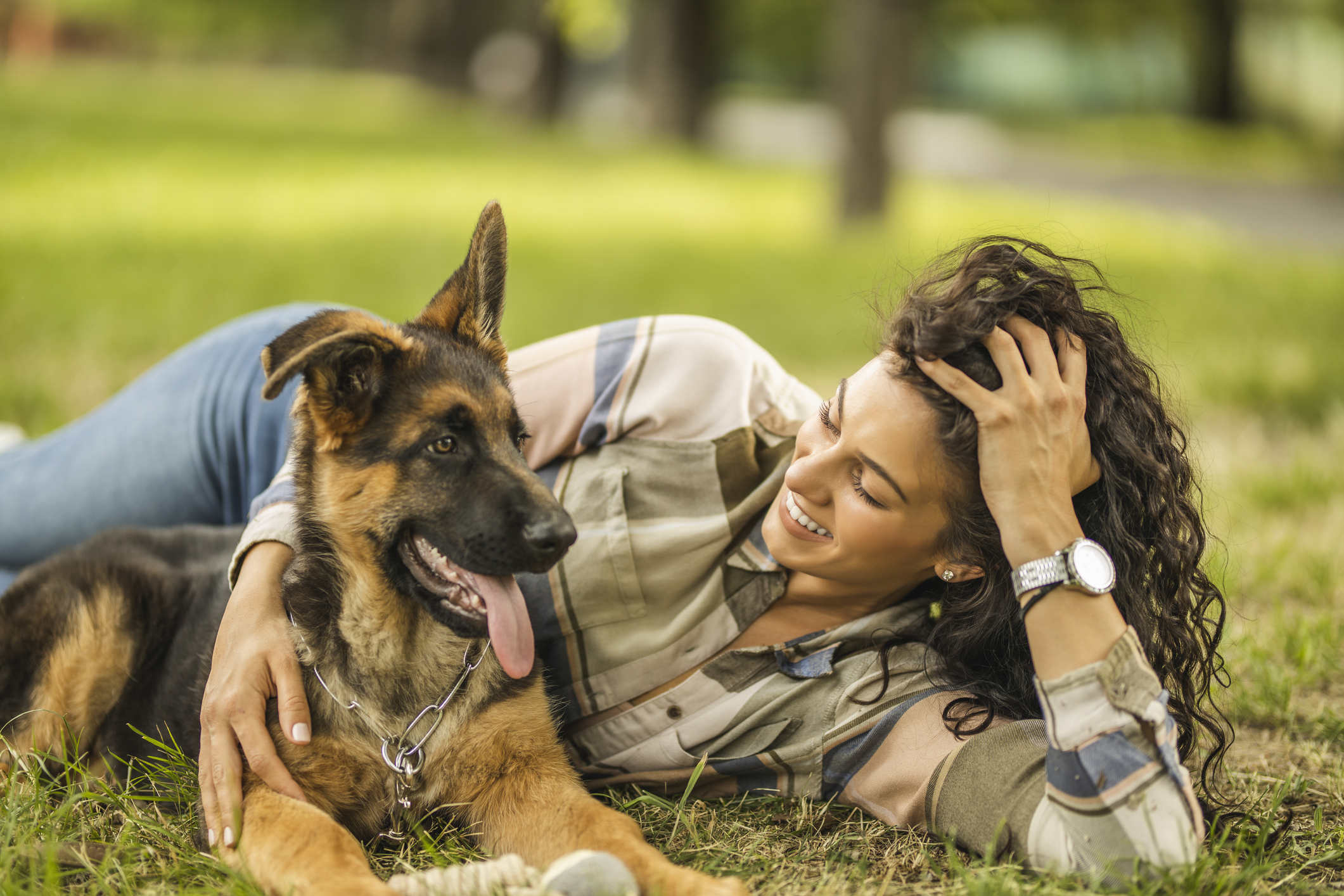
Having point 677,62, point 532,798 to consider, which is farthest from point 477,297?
point 677,62

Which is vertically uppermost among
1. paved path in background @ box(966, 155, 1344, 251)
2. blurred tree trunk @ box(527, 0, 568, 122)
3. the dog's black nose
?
blurred tree trunk @ box(527, 0, 568, 122)

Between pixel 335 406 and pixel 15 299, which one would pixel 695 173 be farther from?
pixel 335 406

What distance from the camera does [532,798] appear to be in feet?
8.97

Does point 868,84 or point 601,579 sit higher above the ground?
point 868,84

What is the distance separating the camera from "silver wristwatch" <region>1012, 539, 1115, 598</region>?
2.55 meters

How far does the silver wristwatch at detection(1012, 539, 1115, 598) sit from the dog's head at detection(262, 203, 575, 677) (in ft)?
3.49

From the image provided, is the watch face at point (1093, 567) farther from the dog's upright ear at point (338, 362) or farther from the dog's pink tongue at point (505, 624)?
the dog's upright ear at point (338, 362)

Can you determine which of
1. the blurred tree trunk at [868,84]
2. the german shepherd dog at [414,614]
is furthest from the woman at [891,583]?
the blurred tree trunk at [868,84]

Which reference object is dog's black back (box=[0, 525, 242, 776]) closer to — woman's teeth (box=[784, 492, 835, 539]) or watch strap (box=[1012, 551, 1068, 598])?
woman's teeth (box=[784, 492, 835, 539])

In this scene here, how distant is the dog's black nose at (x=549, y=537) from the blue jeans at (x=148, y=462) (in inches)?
62.8

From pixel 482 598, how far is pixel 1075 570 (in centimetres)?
139

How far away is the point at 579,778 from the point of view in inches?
115

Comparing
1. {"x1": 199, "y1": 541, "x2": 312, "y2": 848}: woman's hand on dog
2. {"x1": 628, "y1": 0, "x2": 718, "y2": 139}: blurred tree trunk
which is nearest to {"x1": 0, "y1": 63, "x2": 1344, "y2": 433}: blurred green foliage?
{"x1": 199, "y1": 541, "x2": 312, "y2": 848}: woman's hand on dog

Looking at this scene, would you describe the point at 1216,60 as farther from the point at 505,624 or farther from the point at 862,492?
the point at 505,624
